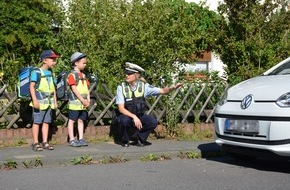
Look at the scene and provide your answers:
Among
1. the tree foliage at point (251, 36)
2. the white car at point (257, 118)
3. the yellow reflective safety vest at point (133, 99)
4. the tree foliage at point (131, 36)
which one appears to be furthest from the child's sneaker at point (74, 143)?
the tree foliage at point (251, 36)

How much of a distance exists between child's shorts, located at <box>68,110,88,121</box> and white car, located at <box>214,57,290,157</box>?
101 inches

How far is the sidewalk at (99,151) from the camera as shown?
794cm

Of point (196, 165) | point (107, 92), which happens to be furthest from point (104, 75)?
point (196, 165)

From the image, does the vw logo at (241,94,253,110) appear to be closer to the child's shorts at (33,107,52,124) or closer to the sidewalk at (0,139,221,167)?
the sidewalk at (0,139,221,167)

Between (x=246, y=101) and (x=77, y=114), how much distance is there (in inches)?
125

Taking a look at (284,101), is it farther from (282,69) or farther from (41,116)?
(41,116)

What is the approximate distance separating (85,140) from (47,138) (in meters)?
0.75

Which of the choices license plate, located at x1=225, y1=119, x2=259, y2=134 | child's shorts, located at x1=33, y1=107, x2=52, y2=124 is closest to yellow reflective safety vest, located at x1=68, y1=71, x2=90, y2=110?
child's shorts, located at x1=33, y1=107, x2=52, y2=124

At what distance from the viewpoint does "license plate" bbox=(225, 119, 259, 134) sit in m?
7.02

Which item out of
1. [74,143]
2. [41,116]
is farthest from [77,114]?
[41,116]

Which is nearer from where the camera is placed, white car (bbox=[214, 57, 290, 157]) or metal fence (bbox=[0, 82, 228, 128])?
white car (bbox=[214, 57, 290, 157])

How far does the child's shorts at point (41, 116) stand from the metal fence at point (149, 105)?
1.96 feet

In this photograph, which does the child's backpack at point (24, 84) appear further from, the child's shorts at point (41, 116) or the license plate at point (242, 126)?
the license plate at point (242, 126)

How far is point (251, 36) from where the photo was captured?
39.7 ft
